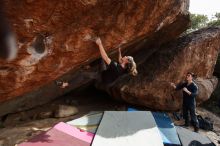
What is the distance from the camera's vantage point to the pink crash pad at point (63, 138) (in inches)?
233

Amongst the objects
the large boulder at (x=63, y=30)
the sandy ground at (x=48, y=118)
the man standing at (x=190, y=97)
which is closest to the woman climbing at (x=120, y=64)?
the large boulder at (x=63, y=30)

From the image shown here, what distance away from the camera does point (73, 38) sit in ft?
23.4

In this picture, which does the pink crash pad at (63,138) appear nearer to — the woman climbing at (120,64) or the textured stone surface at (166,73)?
the woman climbing at (120,64)

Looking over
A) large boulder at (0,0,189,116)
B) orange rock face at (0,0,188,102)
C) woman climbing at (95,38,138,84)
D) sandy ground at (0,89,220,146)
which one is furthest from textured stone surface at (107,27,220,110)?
woman climbing at (95,38,138,84)

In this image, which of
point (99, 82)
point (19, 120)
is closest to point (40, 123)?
point (19, 120)

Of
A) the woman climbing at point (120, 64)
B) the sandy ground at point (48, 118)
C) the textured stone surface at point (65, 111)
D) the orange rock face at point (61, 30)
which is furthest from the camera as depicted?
the textured stone surface at point (65, 111)

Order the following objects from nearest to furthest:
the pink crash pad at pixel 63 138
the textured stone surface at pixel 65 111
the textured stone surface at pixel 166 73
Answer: the pink crash pad at pixel 63 138, the textured stone surface at pixel 65 111, the textured stone surface at pixel 166 73

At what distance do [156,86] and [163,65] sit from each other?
905 millimetres

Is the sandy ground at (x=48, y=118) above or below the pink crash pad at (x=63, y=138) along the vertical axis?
below

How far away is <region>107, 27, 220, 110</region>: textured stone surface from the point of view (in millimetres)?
11500

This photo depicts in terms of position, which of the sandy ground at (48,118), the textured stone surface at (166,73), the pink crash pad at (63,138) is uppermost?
the textured stone surface at (166,73)

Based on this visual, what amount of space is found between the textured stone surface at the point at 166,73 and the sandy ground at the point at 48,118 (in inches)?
32.6

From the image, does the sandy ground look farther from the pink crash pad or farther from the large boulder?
the pink crash pad

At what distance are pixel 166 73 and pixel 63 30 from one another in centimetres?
584
